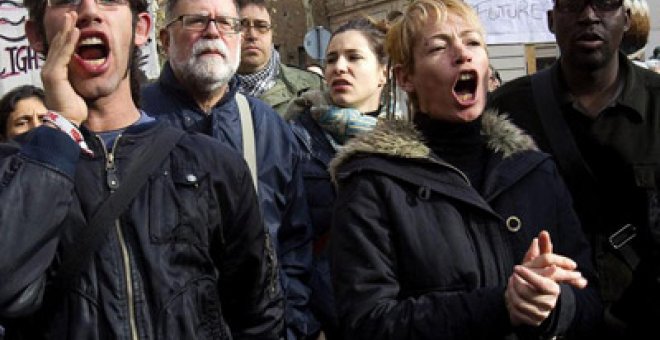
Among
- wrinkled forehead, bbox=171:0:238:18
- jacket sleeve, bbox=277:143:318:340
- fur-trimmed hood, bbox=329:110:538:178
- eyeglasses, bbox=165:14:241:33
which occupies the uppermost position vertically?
wrinkled forehead, bbox=171:0:238:18

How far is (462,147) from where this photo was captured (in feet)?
8.32

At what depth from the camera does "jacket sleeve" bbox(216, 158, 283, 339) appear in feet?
8.05

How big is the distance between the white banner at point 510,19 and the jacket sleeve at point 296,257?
9.96 meters

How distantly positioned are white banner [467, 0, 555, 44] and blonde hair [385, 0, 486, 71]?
34.2 ft

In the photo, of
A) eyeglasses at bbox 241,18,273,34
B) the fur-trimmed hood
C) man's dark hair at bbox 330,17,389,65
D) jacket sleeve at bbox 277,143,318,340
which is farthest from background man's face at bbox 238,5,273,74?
the fur-trimmed hood

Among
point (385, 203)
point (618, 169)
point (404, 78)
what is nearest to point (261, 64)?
point (404, 78)

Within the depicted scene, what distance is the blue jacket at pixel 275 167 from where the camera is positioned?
323 centimetres

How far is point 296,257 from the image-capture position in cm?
329

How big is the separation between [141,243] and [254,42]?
229cm

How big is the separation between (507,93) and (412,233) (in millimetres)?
1172

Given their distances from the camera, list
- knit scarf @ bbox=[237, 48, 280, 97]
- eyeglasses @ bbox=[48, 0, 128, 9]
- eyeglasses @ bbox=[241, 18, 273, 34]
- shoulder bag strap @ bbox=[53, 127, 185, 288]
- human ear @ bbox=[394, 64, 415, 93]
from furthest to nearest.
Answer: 1. knit scarf @ bbox=[237, 48, 280, 97]
2. eyeglasses @ bbox=[241, 18, 273, 34]
3. human ear @ bbox=[394, 64, 415, 93]
4. eyeglasses @ bbox=[48, 0, 128, 9]
5. shoulder bag strap @ bbox=[53, 127, 185, 288]

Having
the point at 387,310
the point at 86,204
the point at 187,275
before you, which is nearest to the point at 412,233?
the point at 387,310

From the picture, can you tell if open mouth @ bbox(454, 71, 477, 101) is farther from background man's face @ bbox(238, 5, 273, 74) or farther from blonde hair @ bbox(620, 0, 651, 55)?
background man's face @ bbox(238, 5, 273, 74)

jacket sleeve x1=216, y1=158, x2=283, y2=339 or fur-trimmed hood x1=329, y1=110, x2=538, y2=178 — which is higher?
fur-trimmed hood x1=329, y1=110, x2=538, y2=178
